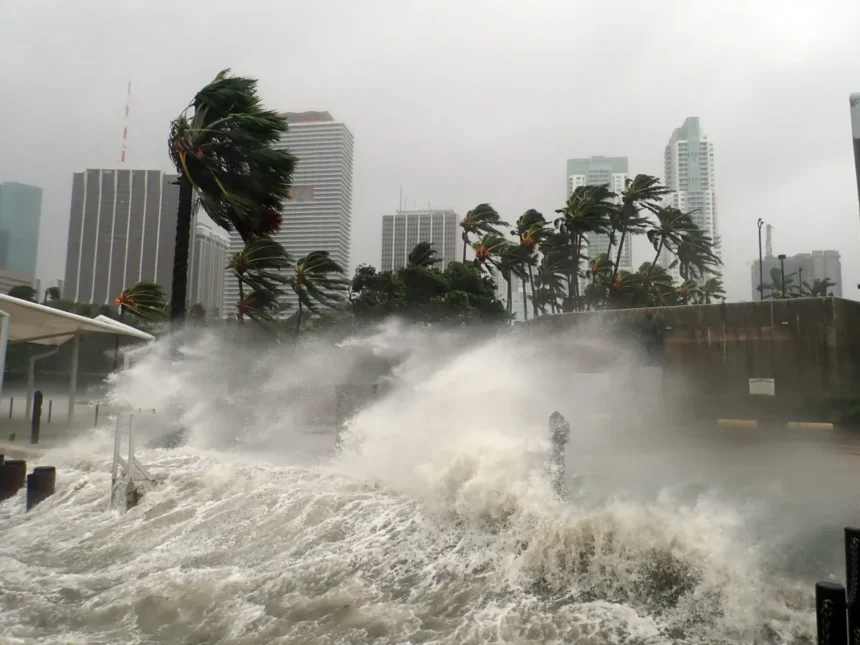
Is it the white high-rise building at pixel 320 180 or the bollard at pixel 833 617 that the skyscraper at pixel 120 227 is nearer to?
the white high-rise building at pixel 320 180

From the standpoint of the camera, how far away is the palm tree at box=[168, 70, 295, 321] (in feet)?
45.7

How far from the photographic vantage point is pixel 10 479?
34.7ft

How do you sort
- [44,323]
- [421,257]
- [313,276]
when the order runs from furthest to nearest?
[421,257] → [313,276] → [44,323]

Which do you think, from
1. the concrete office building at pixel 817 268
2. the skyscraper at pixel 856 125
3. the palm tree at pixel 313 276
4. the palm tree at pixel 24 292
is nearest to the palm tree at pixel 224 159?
the skyscraper at pixel 856 125

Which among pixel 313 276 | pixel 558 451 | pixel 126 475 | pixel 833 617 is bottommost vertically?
pixel 126 475

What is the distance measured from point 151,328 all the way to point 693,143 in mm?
64010

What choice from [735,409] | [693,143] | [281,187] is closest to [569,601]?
[281,187]

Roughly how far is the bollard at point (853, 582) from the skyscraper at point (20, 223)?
52.8 m

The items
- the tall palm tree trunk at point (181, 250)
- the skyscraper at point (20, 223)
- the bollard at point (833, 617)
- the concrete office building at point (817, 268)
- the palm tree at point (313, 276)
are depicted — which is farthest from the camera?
the concrete office building at point (817, 268)

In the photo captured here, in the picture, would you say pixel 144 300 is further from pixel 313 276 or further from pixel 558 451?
pixel 558 451

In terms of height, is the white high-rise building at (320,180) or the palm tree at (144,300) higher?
the white high-rise building at (320,180)

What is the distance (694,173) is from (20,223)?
66.2 meters

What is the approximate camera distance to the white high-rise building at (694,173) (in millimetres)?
71625

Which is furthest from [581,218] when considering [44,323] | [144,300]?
[44,323]
